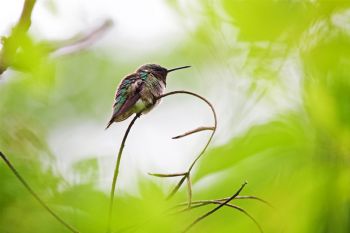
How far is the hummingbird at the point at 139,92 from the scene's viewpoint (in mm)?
911

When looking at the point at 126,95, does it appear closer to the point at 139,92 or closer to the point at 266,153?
the point at 139,92

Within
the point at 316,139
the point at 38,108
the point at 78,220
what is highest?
the point at 38,108

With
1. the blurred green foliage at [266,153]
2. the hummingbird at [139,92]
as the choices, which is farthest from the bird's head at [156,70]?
the blurred green foliage at [266,153]

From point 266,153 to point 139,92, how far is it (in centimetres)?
30

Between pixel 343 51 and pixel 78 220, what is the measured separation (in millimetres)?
418

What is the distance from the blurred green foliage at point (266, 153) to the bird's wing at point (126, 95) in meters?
0.13

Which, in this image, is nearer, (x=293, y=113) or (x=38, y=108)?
(x=293, y=113)

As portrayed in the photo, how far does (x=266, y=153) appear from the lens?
812mm

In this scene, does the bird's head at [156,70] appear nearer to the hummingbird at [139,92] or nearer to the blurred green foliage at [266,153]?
the hummingbird at [139,92]

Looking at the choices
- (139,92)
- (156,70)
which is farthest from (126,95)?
(156,70)

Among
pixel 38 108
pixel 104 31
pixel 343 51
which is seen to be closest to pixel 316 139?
pixel 343 51

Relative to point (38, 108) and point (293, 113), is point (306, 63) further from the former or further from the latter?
point (38, 108)

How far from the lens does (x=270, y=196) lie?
0.80m

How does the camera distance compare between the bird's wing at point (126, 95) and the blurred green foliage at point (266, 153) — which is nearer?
the blurred green foliage at point (266, 153)
